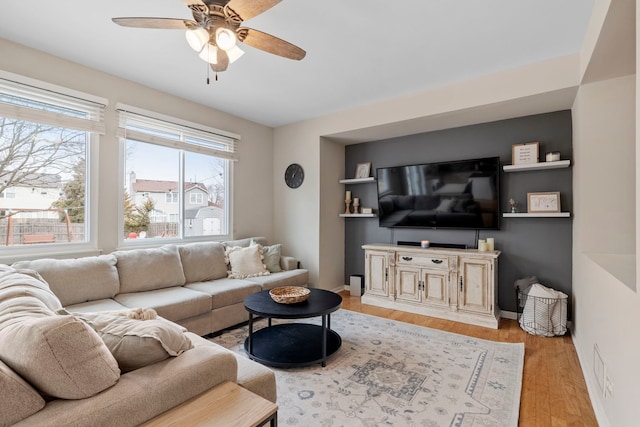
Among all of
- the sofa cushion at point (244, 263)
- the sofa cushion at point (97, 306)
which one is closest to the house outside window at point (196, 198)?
the sofa cushion at point (244, 263)

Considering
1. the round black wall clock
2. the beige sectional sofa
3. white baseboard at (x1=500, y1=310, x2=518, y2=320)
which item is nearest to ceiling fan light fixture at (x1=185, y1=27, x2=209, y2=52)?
the beige sectional sofa

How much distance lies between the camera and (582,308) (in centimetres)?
257

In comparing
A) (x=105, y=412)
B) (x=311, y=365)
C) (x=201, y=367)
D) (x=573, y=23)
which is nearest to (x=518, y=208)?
(x=573, y=23)

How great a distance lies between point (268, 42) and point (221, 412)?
2.03m

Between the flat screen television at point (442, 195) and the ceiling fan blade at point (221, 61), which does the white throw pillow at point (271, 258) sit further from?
the ceiling fan blade at point (221, 61)

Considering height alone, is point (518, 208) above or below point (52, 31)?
below

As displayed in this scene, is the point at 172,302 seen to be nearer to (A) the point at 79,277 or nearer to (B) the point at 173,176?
(A) the point at 79,277

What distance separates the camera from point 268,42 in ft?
6.58

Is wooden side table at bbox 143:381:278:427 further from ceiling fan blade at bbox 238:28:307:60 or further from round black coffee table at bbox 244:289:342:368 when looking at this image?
ceiling fan blade at bbox 238:28:307:60

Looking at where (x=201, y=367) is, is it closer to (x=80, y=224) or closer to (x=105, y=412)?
(x=105, y=412)

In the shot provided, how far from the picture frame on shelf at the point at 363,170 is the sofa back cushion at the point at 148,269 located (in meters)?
2.73

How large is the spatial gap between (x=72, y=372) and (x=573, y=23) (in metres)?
3.46

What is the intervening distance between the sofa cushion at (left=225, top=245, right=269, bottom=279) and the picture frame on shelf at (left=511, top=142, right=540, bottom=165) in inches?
124

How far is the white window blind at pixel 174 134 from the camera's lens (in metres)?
3.28
